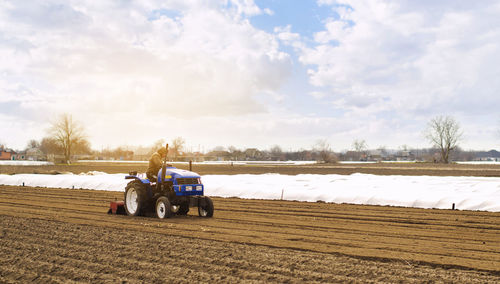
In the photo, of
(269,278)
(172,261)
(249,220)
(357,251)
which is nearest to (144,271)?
(172,261)

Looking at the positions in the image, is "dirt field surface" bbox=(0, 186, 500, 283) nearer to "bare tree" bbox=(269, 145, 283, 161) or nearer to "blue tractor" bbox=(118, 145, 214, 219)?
"blue tractor" bbox=(118, 145, 214, 219)

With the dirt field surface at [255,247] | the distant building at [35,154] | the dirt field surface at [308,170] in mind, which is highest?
the distant building at [35,154]

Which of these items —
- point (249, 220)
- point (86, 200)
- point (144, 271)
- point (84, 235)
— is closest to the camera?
point (144, 271)

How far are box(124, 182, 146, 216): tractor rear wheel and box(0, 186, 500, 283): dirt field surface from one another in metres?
0.37

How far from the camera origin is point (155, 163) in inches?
436

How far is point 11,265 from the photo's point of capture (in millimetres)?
6582

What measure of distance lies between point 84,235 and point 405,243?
6.48 metres

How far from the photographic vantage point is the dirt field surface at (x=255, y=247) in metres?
6.04

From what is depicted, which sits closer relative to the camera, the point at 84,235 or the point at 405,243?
the point at 405,243

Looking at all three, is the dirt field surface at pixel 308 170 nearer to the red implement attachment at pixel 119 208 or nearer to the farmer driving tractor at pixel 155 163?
the red implement attachment at pixel 119 208

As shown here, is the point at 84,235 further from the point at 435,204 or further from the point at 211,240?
the point at 435,204

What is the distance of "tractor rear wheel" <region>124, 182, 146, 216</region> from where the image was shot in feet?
36.9

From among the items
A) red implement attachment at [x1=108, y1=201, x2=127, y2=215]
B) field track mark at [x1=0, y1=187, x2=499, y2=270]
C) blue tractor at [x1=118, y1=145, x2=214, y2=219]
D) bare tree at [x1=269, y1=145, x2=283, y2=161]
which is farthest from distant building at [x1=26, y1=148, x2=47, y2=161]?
blue tractor at [x1=118, y1=145, x2=214, y2=219]

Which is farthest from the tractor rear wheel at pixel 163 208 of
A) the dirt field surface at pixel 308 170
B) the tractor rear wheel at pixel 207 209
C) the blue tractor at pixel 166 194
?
the dirt field surface at pixel 308 170
